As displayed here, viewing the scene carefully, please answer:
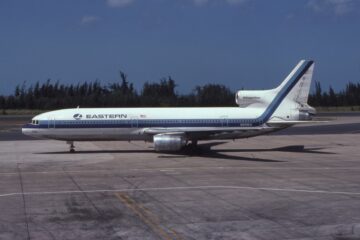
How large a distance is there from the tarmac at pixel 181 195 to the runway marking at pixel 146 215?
0.03 metres

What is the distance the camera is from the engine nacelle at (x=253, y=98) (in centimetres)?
4081

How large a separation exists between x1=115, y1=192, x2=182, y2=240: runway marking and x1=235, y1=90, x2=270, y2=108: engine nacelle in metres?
20.9

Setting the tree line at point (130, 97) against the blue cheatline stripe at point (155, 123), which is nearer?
the blue cheatline stripe at point (155, 123)

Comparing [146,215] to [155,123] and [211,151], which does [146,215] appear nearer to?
[155,123]

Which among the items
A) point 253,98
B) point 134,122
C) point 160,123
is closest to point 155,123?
point 160,123

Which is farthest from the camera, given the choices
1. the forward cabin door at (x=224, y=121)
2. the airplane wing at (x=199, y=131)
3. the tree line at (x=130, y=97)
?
the tree line at (x=130, y=97)

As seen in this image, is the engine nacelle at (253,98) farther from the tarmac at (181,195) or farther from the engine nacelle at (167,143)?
the engine nacelle at (167,143)

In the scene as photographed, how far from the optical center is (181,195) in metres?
21.5

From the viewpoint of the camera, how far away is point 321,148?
43.1 meters

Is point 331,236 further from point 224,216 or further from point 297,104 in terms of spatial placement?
point 297,104

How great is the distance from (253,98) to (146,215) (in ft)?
81.0

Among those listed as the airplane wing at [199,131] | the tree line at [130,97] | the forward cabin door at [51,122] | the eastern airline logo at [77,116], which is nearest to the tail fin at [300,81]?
the airplane wing at [199,131]

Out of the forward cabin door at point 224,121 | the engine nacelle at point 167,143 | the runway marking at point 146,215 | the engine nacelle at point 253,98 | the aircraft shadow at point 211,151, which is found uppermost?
the engine nacelle at point 253,98

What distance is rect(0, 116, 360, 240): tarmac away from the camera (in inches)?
622
